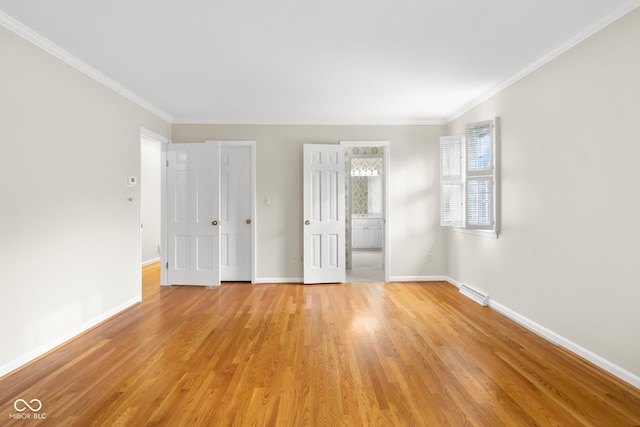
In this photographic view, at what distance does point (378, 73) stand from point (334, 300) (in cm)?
279

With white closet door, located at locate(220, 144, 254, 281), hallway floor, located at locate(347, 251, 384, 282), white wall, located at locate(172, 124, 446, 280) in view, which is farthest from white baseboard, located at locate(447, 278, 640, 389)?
white closet door, located at locate(220, 144, 254, 281)

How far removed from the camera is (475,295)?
4195 millimetres

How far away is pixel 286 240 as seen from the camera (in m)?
5.23

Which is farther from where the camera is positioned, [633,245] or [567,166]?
[567,166]

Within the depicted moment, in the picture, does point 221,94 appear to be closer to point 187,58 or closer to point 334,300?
point 187,58

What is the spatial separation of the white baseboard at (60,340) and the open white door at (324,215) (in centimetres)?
252

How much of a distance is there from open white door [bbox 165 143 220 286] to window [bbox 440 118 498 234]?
3.43m

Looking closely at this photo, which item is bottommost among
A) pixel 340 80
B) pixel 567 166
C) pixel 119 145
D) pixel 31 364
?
pixel 31 364

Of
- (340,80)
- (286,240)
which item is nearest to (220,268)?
(286,240)

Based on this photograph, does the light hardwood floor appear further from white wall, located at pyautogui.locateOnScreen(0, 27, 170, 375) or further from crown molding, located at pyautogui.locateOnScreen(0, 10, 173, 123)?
crown molding, located at pyautogui.locateOnScreen(0, 10, 173, 123)

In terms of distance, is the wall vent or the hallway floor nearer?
the wall vent

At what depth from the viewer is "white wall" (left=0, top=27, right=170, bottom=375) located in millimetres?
2457

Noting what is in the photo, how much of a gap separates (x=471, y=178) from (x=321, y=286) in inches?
103

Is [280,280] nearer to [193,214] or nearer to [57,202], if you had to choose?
[193,214]
